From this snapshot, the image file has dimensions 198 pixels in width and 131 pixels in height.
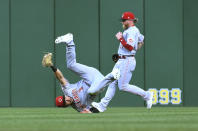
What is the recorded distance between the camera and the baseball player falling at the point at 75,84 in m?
10.1

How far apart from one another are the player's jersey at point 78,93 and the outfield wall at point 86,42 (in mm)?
5007

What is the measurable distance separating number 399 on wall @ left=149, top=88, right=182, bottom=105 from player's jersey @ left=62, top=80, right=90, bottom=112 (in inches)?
208

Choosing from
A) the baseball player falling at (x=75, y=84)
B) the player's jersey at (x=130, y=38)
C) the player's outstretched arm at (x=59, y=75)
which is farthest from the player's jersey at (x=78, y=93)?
the player's jersey at (x=130, y=38)

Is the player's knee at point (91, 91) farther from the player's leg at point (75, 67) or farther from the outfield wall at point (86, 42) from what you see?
the outfield wall at point (86, 42)

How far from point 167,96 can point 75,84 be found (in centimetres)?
564

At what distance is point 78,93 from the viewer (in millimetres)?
10242

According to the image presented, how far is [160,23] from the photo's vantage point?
1555cm

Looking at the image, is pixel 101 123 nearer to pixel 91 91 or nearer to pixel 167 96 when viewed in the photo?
pixel 91 91

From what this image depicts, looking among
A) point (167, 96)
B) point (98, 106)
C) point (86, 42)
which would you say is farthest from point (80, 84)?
point (167, 96)

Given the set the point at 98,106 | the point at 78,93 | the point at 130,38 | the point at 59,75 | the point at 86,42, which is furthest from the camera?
the point at 86,42

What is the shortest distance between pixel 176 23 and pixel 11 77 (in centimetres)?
450

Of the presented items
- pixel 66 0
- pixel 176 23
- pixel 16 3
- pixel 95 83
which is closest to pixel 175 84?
pixel 176 23

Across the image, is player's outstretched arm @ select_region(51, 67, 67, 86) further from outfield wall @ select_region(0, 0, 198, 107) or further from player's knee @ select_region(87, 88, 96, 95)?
outfield wall @ select_region(0, 0, 198, 107)

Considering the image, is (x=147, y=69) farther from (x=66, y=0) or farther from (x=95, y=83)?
(x=95, y=83)
